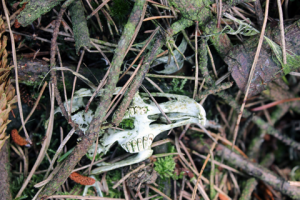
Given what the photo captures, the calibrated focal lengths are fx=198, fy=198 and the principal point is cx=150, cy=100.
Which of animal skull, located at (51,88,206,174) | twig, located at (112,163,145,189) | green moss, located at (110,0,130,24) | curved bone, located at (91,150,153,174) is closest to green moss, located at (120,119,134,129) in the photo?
animal skull, located at (51,88,206,174)

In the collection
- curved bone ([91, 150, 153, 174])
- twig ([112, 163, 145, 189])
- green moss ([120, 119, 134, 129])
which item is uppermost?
green moss ([120, 119, 134, 129])

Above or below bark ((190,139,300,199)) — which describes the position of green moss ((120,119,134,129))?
above

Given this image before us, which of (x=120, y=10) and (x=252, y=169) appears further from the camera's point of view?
(x=252, y=169)

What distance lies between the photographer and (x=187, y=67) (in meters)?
2.38

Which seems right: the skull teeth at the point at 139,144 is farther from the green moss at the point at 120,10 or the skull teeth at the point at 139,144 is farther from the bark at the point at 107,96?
the green moss at the point at 120,10

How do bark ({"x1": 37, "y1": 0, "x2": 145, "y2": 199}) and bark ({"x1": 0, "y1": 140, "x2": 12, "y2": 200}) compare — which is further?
bark ({"x1": 0, "y1": 140, "x2": 12, "y2": 200})

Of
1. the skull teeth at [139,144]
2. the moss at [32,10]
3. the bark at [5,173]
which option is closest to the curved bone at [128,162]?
the skull teeth at [139,144]

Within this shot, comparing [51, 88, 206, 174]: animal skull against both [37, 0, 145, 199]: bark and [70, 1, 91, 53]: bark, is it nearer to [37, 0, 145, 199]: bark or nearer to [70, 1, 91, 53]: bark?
[37, 0, 145, 199]: bark

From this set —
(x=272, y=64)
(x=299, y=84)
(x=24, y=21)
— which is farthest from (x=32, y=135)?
(x=299, y=84)

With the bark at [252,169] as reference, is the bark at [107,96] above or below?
above

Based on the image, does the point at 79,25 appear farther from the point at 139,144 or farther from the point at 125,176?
the point at 125,176

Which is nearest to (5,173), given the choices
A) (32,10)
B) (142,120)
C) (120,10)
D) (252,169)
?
(142,120)

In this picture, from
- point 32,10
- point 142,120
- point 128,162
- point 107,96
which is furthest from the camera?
point 128,162

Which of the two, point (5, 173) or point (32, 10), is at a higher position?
point (32, 10)
